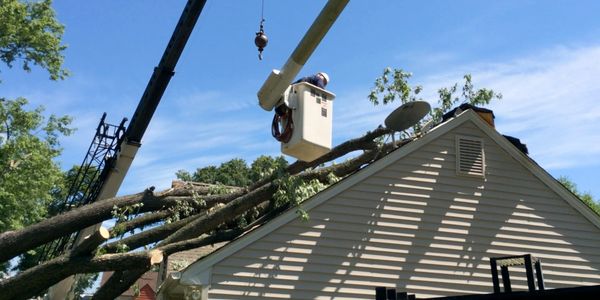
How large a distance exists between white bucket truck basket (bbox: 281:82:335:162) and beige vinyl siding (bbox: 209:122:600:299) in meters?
2.14

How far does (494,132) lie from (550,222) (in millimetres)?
1652

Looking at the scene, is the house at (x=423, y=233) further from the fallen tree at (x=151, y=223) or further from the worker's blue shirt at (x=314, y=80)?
the worker's blue shirt at (x=314, y=80)

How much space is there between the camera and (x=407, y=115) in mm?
8312

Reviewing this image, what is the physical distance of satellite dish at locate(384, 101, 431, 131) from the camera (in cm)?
816

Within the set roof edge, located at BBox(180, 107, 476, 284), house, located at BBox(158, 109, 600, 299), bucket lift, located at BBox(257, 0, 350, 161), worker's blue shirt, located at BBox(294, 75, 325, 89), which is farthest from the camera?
house, located at BBox(158, 109, 600, 299)

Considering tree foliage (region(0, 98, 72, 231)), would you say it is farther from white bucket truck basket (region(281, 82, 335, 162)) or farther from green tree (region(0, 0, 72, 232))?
white bucket truck basket (region(281, 82, 335, 162))

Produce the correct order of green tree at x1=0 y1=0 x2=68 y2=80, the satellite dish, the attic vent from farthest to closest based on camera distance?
green tree at x1=0 y1=0 x2=68 y2=80 → the attic vent → the satellite dish

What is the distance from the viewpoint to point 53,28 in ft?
66.3

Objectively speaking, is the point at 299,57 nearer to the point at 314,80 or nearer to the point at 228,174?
the point at 314,80

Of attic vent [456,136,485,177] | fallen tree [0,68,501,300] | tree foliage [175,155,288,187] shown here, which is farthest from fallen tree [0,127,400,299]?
tree foliage [175,155,288,187]

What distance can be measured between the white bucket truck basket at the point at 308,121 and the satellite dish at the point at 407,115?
2272 millimetres

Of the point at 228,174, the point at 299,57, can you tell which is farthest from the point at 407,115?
the point at 228,174

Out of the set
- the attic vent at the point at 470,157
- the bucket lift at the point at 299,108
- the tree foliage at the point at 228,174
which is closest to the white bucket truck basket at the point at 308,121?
the bucket lift at the point at 299,108

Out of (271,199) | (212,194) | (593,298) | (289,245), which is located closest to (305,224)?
(289,245)
